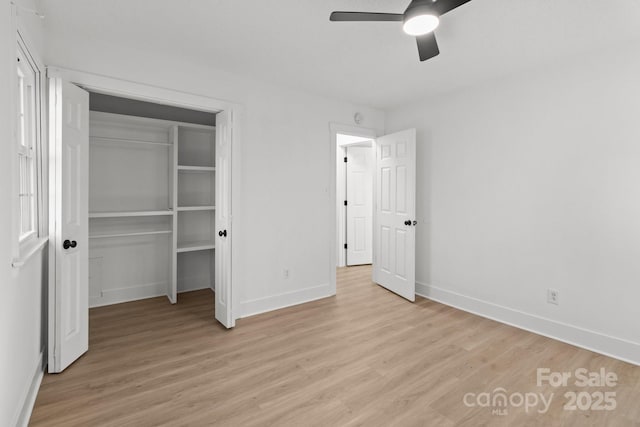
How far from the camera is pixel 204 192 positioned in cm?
444

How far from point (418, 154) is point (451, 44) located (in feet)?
5.52

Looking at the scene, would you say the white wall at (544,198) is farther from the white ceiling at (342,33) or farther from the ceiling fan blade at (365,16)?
the ceiling fan blade at (365,16)

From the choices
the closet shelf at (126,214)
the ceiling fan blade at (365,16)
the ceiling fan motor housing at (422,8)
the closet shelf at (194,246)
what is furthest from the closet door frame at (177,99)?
the ceiling fan motor housing at (422,8)

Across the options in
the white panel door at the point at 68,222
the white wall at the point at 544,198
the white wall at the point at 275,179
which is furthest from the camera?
the white wall at the point at 275,179

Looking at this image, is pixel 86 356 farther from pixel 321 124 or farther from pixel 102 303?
pixel 321 124

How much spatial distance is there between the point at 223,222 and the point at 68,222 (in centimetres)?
123

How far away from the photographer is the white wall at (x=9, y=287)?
142 centimetres

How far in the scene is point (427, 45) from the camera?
2.12 metres

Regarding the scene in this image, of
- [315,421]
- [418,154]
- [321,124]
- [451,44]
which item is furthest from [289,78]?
[315,421]

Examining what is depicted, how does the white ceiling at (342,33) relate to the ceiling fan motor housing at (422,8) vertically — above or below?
above

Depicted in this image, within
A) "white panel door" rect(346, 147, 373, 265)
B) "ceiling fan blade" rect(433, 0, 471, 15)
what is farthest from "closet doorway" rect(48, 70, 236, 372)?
"white panel door" rect(346, 147, 373, 265)

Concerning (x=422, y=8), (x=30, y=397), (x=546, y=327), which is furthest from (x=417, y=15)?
(x=30, y=397)

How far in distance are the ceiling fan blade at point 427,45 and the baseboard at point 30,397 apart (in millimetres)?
3213

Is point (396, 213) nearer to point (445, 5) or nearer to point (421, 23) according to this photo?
point (421, 23)
